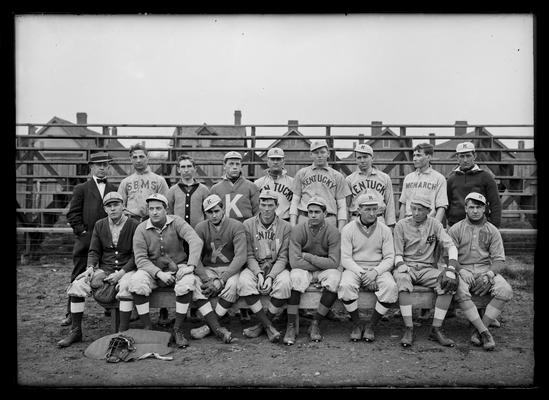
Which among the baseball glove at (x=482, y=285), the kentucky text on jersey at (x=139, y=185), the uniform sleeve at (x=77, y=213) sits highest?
the kentucky text on jersey at (x=139, y=185)

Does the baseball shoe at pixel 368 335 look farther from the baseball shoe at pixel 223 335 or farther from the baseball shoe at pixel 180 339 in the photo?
the baseball shoe at pixel 180 339

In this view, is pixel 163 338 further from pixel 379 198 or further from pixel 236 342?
pixel 379 198

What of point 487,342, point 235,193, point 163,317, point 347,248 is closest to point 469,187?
point 347,248

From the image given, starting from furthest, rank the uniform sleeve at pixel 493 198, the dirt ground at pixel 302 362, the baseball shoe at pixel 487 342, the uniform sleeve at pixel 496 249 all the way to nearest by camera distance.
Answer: the uniform sleeve at pixel 493 198 < the uniform sleeve at pixel 496 249 < the baseball shoe at pixel 487 342 < the dirt ground at pixel 302 362

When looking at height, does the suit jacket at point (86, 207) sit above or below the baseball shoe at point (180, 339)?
above

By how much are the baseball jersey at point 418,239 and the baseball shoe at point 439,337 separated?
2.35 ft

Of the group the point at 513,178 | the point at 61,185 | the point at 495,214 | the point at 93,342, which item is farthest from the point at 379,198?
the point at 61,185

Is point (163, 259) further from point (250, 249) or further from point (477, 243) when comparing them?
point (477, 243)

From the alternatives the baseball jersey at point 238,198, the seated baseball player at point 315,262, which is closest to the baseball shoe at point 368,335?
the seated baseball player at point 315,262

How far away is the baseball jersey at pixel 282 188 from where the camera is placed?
6105mm

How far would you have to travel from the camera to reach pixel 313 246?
17.3 ft

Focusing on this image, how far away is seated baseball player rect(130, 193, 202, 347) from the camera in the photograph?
16.1 feet

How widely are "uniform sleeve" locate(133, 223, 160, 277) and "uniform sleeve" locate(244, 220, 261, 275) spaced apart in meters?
1.04

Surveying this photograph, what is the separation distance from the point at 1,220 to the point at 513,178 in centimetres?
969
